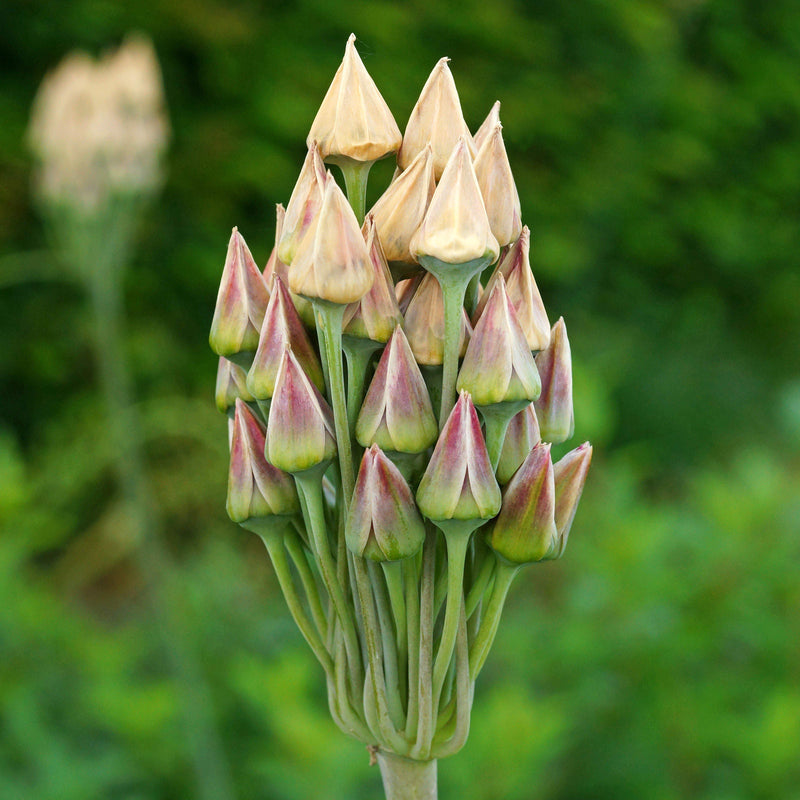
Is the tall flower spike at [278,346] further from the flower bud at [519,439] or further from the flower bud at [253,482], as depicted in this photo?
the flower bud at [519,439]

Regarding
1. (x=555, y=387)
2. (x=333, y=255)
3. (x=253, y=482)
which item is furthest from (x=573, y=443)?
(x=333, y=255)

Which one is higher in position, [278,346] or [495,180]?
[495,180]

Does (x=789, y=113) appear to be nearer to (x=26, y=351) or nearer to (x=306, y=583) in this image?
(x=26, y=351)

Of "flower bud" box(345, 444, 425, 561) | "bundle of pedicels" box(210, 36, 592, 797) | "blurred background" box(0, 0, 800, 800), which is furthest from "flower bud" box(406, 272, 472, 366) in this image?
"blurred background" box(0, 0, 800, 800)

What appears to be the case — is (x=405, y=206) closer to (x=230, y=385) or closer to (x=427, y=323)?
(x=427, y=323)

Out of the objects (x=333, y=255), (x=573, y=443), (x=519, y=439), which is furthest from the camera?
(x=573, y=443)

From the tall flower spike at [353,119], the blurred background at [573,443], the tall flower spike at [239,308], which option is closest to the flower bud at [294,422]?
the tall flower spike at [239,308]

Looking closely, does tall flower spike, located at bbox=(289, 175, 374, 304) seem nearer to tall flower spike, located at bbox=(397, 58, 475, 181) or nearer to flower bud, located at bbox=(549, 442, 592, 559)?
tall flower spike, located at bbox=(397, 58, 475, 181)
